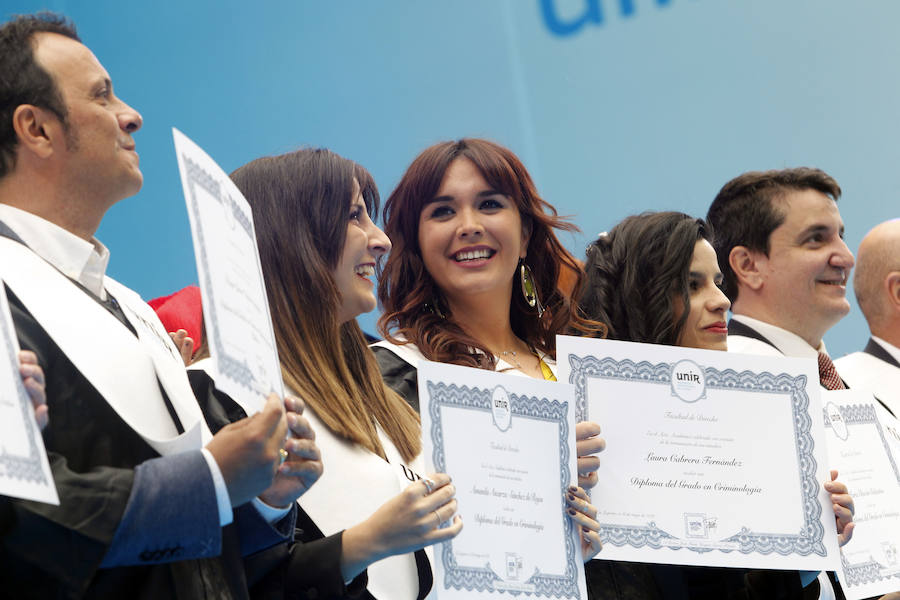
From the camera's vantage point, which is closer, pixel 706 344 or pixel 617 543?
pixel 617 543

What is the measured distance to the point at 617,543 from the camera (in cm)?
231

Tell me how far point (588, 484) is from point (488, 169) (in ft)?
3.12

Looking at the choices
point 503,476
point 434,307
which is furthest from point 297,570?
point 434,307

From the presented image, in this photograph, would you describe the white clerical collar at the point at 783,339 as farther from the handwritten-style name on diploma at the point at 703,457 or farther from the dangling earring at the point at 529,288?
the handwritten-style name on diploma at the point at 703,457

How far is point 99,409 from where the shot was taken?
1718mm

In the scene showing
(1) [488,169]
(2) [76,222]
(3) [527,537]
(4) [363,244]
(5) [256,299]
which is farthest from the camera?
(1) [488,169]

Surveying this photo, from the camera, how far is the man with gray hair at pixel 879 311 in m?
3.95

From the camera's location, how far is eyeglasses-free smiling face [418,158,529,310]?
289cm

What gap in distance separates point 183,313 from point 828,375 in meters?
1.88

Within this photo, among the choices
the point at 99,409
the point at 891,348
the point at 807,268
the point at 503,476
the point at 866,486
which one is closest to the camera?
the point at 99,409

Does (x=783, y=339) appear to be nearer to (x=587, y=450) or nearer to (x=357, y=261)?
(x=587, y=450)

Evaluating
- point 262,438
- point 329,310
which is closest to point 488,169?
point 329,310

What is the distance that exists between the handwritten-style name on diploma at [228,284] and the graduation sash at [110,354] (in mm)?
173

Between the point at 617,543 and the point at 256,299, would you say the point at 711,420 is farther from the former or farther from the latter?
the point at 256,299
